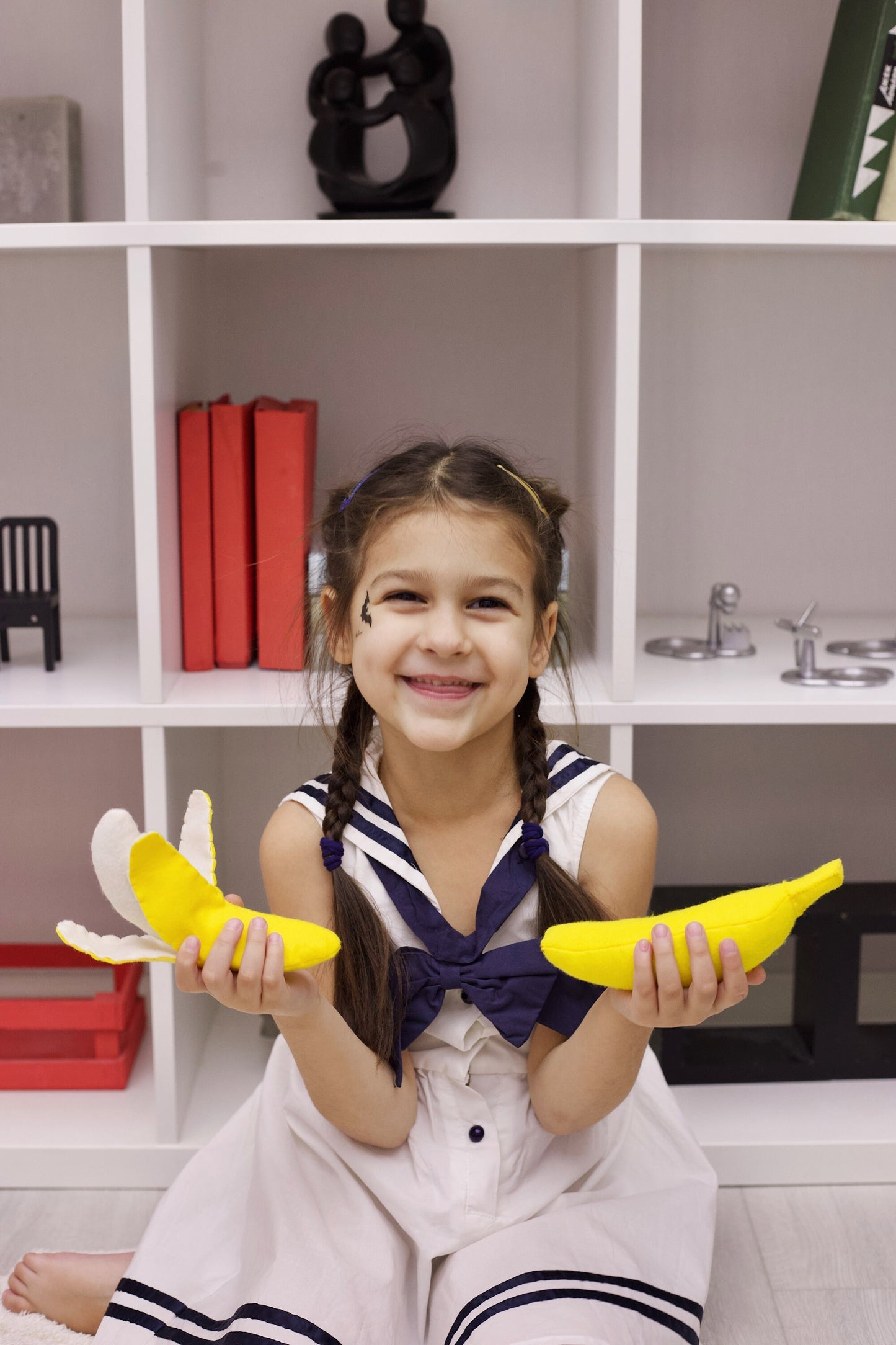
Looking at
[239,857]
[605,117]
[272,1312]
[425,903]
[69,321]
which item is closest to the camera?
[272,1312]

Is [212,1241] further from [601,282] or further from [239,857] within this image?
[601,282]

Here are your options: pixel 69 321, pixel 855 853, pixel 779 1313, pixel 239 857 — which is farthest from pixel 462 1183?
pixel 69 321

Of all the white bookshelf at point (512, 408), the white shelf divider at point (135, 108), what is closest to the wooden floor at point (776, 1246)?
the white bookshelf at point (512, 408)

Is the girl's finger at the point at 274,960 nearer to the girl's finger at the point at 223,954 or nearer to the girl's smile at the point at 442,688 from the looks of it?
the girl's finger at the point at 223,954

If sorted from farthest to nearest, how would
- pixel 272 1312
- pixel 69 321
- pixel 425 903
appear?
pixel 69 321 < pixel 425 903 < pixel 272 1312

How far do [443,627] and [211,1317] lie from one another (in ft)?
1.71

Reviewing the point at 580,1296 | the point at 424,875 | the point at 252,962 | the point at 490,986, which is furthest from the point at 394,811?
the point at 580,1296

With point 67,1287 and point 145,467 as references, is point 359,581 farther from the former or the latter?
point 67,1287

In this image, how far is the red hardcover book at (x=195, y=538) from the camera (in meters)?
1.26

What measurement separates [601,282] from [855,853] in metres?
0.80

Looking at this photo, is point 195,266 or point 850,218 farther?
point 195,266

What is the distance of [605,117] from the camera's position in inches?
48.0

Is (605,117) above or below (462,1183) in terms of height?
above

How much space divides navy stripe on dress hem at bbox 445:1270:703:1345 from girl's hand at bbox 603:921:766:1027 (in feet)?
0.70
